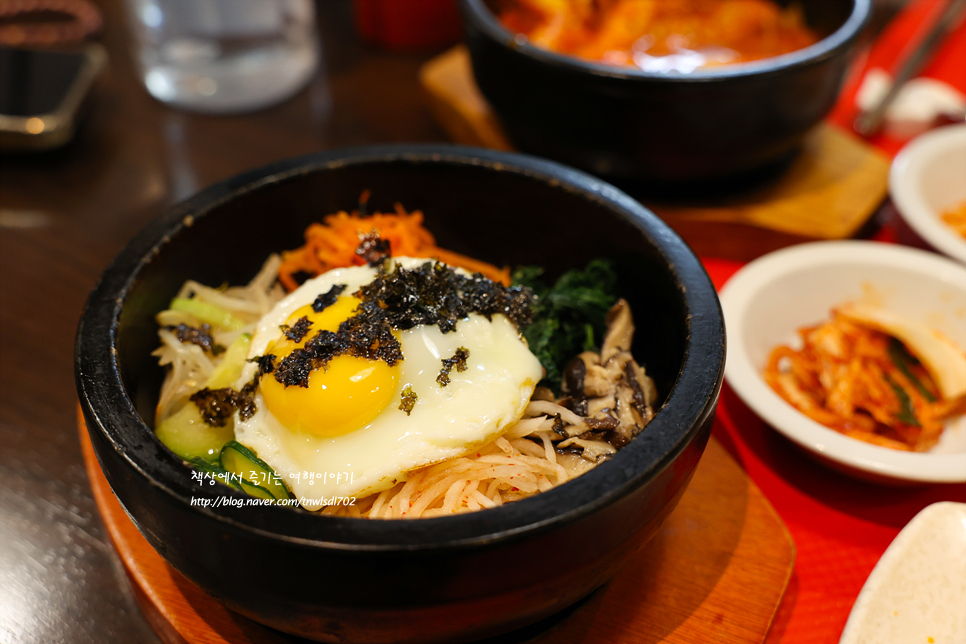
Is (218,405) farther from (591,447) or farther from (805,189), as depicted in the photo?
(805,189)

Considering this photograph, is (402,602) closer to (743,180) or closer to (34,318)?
(34,318)

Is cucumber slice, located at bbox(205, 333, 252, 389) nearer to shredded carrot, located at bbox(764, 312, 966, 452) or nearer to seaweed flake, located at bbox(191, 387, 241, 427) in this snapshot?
seaweed flake, located at bbox(191, 387, 241, 427)

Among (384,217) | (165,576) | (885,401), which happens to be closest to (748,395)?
(885,401)

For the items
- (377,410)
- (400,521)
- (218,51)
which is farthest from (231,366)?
(218,51)

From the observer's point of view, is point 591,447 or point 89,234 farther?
point 89,234

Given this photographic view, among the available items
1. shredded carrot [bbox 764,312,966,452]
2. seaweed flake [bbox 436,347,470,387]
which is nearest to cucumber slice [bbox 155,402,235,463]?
seaweed flake [bbox 436,347,470,387]

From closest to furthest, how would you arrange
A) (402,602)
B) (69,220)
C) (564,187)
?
1. (402,602)
2. (564,187)
3. (69,220)

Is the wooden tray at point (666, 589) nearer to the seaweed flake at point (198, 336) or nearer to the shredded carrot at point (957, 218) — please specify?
the seaweed flake at point (198, 336)
